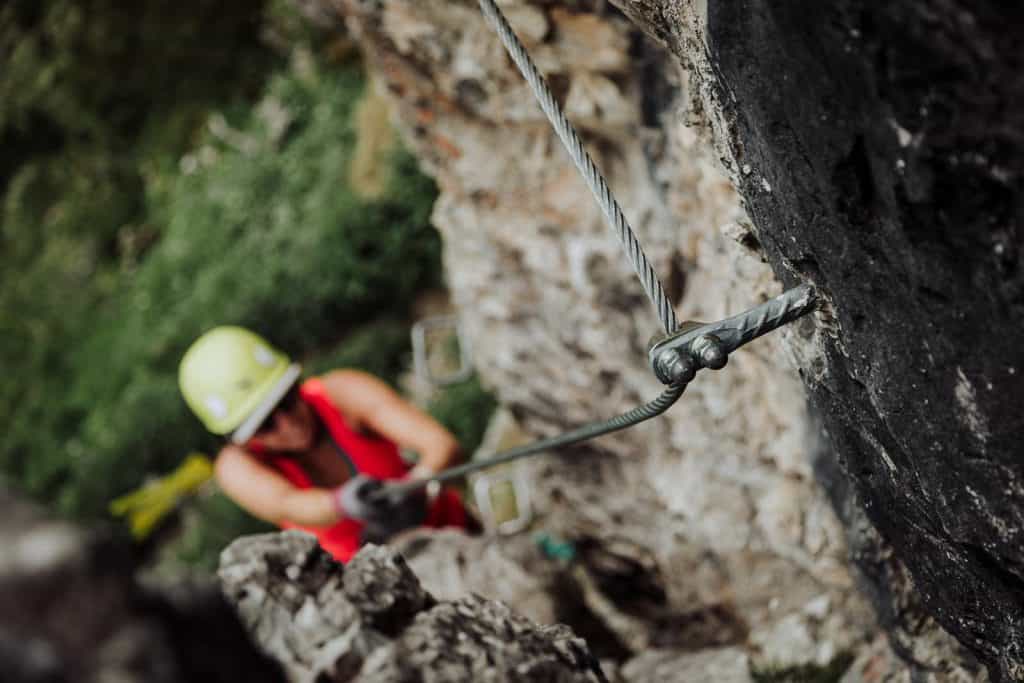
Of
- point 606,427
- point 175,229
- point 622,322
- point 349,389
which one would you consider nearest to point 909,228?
point 606,427

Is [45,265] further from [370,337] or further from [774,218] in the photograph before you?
[774,218]

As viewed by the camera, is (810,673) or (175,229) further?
A: (175,229)

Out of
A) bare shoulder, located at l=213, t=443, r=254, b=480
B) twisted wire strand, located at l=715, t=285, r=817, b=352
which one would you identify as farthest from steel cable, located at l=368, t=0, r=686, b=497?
bare shoulder, located at l=213, t=443, r=254, b=480

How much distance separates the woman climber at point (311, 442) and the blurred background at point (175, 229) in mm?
2576

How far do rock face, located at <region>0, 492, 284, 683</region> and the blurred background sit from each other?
5733mm

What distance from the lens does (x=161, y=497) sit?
306 inches

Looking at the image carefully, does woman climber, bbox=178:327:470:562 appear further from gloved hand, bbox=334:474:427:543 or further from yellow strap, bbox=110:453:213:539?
yellow strap, bbox=110:453:213:539

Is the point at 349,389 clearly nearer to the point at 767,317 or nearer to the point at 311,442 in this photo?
the point at 311,442

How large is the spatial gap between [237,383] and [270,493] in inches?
19.4

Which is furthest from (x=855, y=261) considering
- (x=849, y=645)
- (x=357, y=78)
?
(x=357, y=78)

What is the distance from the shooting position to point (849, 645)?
9.83 feet

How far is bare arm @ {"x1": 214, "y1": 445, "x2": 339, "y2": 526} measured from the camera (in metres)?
3.94

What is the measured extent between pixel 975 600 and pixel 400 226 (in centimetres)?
620

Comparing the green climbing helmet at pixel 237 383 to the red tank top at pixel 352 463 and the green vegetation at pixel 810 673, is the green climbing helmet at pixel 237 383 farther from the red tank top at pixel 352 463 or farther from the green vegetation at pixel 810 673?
the green vegetation at pixel 810 673
